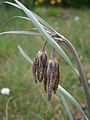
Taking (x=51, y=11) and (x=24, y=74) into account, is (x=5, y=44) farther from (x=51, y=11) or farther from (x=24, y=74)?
(x=51, y=11)

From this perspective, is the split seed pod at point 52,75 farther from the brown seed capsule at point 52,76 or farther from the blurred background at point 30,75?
the blurred background at point 30,75

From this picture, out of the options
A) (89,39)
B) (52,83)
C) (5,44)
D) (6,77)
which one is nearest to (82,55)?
(89,39)

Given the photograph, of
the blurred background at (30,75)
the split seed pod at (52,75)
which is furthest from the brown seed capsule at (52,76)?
the blurred background at (30,75)

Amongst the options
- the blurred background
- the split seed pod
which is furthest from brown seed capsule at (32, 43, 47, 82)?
the blurred background

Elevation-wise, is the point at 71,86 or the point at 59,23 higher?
the point at 71,86

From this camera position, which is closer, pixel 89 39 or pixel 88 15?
pixel 89 39

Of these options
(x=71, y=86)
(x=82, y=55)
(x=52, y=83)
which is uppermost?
(x=52, y=83)

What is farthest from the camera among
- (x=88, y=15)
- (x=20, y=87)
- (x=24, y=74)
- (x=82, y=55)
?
(x=88, y=15)

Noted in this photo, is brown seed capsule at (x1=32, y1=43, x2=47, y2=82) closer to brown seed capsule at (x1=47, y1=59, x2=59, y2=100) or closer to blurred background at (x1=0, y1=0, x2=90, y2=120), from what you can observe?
brown seed capsule at (x1=47, y1=59, x2=59, y2=100)
